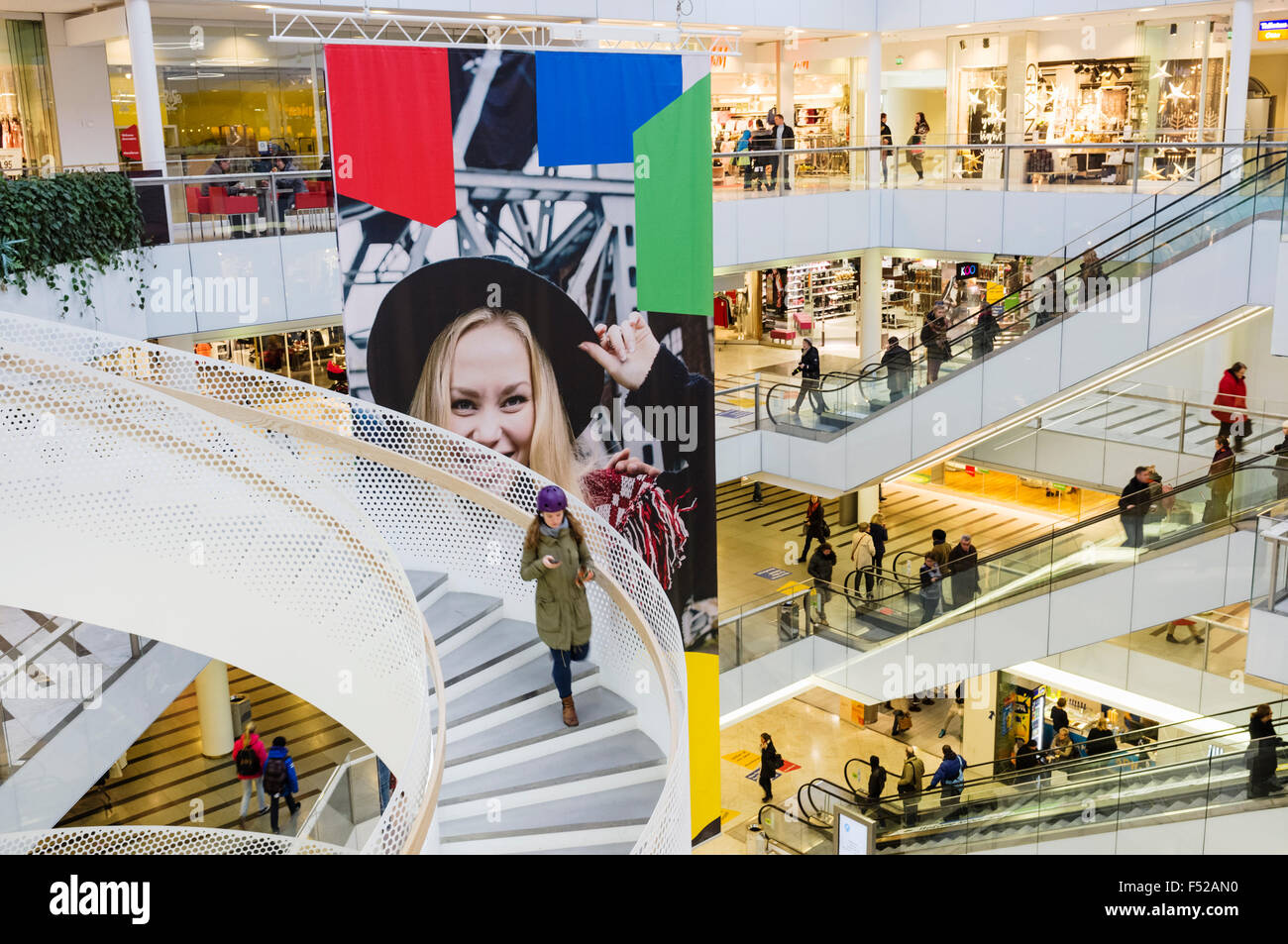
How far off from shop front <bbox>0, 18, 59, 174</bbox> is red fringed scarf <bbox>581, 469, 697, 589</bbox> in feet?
34.5

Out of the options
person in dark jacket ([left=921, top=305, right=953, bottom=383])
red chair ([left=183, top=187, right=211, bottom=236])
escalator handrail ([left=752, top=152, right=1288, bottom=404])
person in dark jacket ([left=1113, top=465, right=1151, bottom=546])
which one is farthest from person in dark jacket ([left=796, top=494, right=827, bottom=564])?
red chair ([left=183, top=187, right=211, bottom=236])

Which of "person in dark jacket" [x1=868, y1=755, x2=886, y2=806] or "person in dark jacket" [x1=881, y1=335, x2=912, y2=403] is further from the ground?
"person in dark jacket" [x1=881, y1=335, x2=912, y2=403]

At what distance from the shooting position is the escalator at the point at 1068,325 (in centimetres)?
1245

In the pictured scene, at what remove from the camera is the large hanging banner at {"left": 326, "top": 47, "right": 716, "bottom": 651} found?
8.23m

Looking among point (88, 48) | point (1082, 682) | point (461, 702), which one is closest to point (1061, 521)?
point (1082, 682)

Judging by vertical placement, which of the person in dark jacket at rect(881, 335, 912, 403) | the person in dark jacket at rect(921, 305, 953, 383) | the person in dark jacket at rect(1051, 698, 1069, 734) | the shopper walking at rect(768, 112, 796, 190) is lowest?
the person in dark jacket at rect(1051, 698, 1069, 734)

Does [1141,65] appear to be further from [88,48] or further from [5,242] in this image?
[5,242]

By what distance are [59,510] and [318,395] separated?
1.78 m

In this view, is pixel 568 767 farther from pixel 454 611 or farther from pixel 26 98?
pixel 26 98

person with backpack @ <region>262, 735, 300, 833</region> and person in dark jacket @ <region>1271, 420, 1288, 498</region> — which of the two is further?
person with backpack @ <region>262, 735, 300, 833</region>

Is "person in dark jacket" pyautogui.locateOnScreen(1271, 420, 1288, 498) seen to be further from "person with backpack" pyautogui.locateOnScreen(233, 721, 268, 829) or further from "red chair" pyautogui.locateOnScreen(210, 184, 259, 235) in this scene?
"person with backpack" pyautogui.locateOnScreen(233, 721, 268, 829)

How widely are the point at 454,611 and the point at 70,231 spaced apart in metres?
4.83

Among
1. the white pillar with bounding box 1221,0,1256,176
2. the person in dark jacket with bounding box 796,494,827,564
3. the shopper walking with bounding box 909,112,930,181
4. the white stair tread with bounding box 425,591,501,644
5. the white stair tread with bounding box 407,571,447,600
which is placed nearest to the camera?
the white stair tread with bounding box 425,591,501,644

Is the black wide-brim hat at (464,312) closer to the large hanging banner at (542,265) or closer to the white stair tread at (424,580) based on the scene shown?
the large hanging banner at (542,265)
